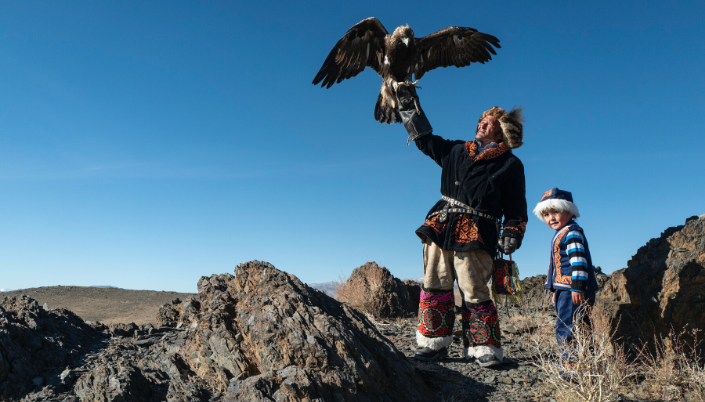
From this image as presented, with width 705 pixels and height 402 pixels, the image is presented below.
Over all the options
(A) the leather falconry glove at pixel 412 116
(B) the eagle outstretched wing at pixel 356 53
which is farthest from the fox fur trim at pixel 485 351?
(B) the eagle outstretched wing at pixel 356 53

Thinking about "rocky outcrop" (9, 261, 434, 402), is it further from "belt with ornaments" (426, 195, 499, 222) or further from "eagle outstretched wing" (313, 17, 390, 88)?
"eagle outstretched wing" (313, 17, 390, 88)

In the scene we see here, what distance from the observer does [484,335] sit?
3988 mm

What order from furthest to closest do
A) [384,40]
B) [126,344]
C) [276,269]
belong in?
[384,40] → [126,344] → [276,269]

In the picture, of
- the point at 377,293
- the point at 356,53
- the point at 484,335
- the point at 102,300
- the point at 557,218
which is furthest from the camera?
the point at 102,300

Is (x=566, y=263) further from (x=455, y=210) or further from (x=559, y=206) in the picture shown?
(x=455, y=210)

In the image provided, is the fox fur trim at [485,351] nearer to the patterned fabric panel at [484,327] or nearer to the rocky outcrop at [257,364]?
the patterned fabric panel at [484,327]

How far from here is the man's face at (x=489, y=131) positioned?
173 inches

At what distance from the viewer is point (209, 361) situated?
2.60m

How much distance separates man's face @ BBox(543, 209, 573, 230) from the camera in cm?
409

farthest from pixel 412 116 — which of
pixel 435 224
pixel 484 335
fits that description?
pixel 484 335

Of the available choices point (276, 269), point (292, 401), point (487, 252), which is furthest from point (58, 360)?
point (487, 252)

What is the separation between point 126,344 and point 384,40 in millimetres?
3902

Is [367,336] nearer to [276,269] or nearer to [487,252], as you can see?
[276,269]

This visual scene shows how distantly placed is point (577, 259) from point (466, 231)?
929 millimetres
